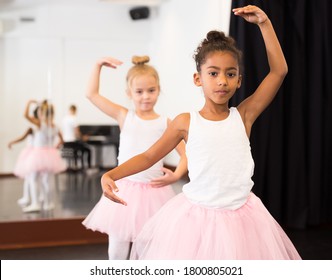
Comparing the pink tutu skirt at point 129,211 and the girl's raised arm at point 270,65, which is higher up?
the girl's raised arm at point 270,65

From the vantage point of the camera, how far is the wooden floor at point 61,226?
3164 millimetres

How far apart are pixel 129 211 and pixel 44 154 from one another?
1464mm

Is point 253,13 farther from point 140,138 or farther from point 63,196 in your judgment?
point 63,196

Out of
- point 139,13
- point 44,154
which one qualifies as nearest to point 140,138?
point 139,13

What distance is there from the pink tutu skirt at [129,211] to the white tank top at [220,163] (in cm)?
64

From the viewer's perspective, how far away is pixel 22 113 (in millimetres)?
3205

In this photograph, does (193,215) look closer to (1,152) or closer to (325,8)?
(1,152)

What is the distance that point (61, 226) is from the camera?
331 centimetres

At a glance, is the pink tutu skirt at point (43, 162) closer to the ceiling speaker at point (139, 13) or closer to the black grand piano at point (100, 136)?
the black grand piano at point (100, 136)

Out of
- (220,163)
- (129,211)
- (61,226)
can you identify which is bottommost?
(61,226)

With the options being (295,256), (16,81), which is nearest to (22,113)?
(16,81)

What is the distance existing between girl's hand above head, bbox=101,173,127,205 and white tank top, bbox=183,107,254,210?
0.26 m

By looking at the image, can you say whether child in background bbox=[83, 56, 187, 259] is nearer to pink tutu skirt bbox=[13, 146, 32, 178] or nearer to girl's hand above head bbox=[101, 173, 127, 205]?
girl's hand above head bbox=[101, 173, 127, 205]

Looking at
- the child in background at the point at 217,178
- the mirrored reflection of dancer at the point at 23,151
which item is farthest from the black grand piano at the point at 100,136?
the child in background at the point at 217,178
